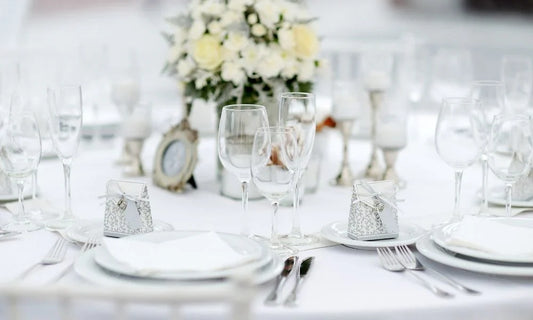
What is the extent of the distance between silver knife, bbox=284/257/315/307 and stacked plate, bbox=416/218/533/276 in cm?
21

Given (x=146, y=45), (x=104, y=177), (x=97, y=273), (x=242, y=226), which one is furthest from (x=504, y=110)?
(x=146, y=45)

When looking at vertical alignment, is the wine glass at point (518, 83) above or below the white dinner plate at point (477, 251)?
above

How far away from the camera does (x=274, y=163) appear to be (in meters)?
1.66

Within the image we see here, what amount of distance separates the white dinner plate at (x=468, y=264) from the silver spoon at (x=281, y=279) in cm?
24

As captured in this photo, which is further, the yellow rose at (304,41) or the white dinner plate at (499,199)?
the yellow rose at (304,41)

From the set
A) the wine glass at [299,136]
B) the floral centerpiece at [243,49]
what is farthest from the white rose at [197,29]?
the wine glass at [299,136]

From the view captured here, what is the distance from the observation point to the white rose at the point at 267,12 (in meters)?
2.07

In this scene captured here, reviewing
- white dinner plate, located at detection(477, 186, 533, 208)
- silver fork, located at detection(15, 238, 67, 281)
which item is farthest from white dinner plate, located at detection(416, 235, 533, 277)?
silver fork, located at detection(15, 238, 67, 281)

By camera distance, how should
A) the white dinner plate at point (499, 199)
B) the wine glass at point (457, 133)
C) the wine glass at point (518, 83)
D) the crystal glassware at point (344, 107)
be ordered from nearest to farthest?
the wine glass at point (457, 133), the white dinner plate at point (499, 199), the crystal glassware at point (344, 107), the wine glass at point (518, 83)

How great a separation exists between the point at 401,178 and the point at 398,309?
3.42ft

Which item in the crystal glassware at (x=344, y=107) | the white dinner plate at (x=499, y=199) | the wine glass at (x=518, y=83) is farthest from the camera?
the wine glass at (x=518, y=83)

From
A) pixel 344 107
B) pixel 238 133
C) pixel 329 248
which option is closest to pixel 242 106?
pixel 238 133

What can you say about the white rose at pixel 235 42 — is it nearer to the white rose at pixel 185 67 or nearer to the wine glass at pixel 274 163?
the white rose at pixel 185 67

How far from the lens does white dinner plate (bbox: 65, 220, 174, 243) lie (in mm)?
1678
